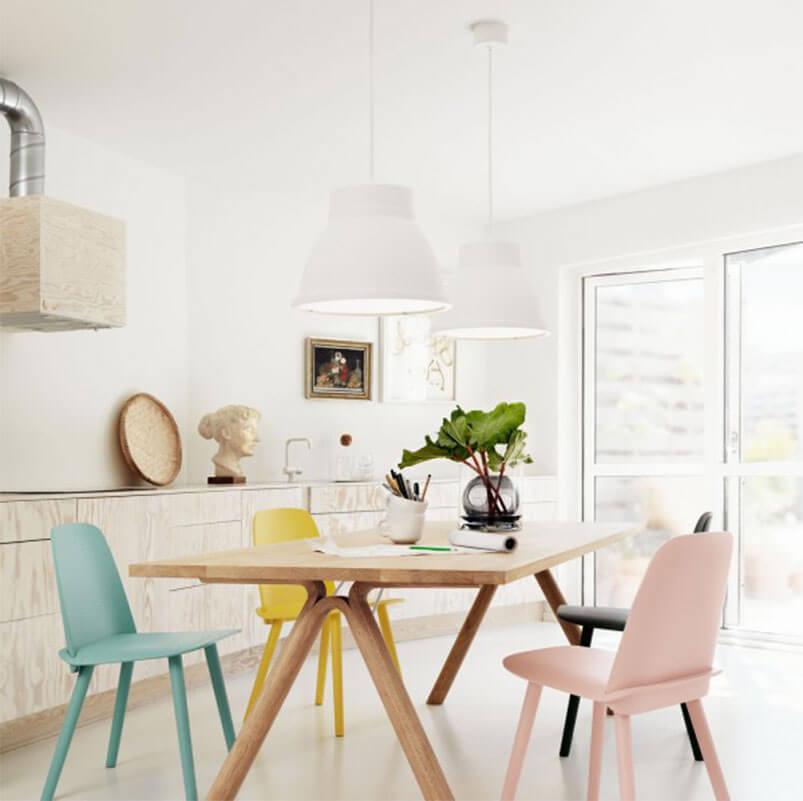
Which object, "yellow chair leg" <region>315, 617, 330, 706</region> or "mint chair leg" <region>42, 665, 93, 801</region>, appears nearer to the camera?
"mint chair leg" <region>42, 665, 93, 801</region>

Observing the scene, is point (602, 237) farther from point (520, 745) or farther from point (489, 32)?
point (520, 745)

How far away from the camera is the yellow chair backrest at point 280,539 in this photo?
370 cm

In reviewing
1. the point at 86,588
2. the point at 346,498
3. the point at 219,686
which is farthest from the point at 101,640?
the point at 346,498

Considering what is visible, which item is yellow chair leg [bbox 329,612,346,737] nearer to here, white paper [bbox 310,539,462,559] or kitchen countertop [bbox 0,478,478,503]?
white paper [bbox 310,539,462,559]

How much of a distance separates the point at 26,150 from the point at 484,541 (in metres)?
2.34

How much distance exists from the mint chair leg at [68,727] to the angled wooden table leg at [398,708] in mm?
805

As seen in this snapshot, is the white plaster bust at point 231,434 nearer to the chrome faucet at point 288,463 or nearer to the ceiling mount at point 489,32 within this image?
the chrome faucet at point 288,463

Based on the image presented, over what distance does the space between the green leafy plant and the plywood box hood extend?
144 cm

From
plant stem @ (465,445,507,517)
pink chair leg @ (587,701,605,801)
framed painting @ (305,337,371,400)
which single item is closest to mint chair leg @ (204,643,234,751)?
plant stem @ (465,445,507,517)

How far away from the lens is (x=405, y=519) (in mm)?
3123

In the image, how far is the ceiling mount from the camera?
3.45 meters

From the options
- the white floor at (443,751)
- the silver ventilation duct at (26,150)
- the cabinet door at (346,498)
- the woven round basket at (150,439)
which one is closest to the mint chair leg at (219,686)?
the white floor at (443,751)

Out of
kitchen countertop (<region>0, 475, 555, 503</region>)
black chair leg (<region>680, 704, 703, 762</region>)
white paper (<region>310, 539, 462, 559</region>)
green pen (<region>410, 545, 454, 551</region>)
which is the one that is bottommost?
black chair leg (<region>680, 704, 703, 762</region>)

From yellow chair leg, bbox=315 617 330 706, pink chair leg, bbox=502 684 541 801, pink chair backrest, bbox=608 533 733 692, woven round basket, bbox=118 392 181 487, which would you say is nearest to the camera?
pink chair backrest, bbox=608 533 733 692
